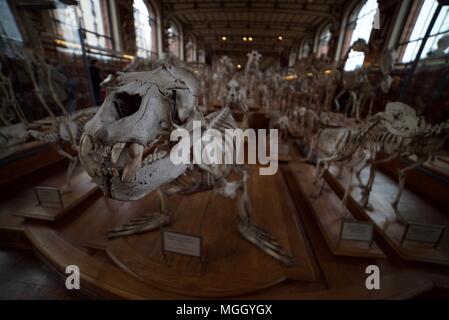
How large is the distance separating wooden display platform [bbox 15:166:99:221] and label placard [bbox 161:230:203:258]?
1.39 metres

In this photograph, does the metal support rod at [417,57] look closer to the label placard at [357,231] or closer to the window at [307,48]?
the label placard at [357,231]

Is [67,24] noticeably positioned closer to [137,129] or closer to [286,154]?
[137,129]

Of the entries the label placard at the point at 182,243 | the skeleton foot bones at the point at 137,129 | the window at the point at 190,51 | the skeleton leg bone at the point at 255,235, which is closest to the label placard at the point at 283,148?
the skeleton leg bone at the point at 255,235

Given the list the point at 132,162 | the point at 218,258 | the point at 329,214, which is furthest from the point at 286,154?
the point at 132,162

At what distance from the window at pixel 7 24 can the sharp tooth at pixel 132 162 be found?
4172 mm

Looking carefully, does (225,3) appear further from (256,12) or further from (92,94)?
(92,94)

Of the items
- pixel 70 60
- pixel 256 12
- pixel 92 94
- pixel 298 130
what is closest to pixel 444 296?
pixel 298 130

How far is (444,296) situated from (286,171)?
235 cm

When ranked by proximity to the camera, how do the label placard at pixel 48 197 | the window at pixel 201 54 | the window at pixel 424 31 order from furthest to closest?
the window at pixel 201 54, the window at pixel 424 31, the label placard at pixel 48 197

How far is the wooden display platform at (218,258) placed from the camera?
4.74 feet

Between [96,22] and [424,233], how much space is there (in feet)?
18.7

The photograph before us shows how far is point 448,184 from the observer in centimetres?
253

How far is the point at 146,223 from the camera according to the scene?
1.98 m

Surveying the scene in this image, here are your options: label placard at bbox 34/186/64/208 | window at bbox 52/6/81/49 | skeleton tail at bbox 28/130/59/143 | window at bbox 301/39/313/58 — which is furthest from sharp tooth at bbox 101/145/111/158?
window at bbox 301/39/313/58
